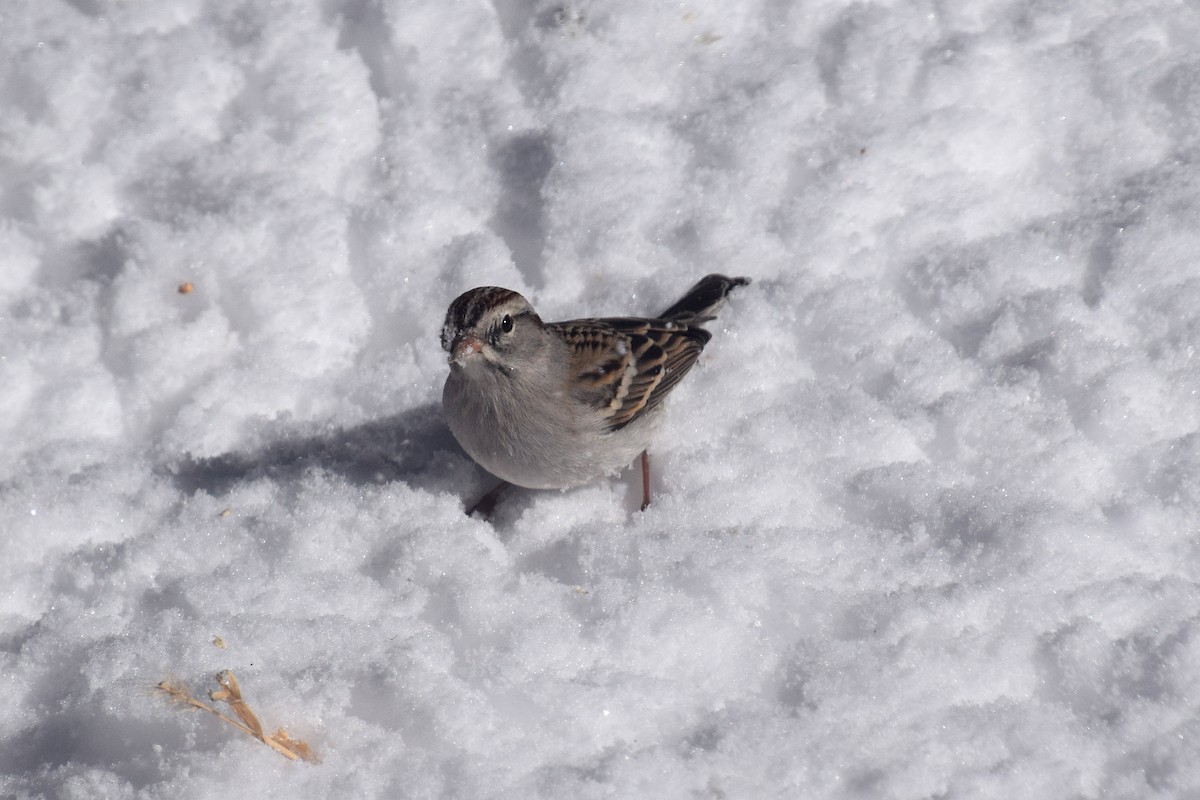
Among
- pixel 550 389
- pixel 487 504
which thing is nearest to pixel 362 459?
pixel 487 504

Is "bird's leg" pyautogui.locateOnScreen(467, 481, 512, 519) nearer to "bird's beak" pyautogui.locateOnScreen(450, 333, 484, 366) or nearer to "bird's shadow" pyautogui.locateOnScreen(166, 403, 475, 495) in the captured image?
"bird's shadow" pyautogui.locateOnScreen(166, 403, 475, 495)

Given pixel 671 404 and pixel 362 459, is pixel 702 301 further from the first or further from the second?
pixel 362 459

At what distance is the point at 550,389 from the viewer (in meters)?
3.59

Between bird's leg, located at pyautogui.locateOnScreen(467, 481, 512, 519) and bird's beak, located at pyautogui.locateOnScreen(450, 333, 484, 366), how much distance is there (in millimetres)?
680

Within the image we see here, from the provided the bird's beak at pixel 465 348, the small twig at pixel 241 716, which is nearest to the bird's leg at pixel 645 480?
the bird's beak at pixel 465 348

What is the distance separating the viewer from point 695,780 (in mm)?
2814

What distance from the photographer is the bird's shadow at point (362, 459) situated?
146 inches

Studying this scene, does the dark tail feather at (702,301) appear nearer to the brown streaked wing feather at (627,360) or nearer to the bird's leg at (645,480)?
the brown streaked wing feather at (627,360)

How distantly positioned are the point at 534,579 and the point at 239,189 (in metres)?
2.18

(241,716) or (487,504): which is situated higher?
(241,716)

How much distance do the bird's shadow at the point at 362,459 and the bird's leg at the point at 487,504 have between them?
98mm

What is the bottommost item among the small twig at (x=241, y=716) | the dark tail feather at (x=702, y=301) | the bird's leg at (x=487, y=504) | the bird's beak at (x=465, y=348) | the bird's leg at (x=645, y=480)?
the bird's leg at (x=645, y=480)

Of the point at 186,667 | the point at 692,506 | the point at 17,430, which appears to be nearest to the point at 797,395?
the point at 692,506

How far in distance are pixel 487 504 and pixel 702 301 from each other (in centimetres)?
113
